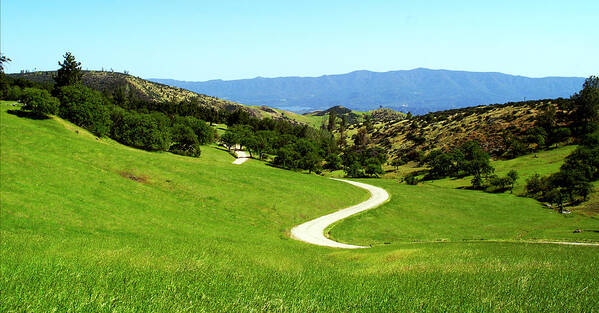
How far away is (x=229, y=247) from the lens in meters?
25.5

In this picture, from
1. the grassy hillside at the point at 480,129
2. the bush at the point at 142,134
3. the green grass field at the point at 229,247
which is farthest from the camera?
the grassy hillside at the point at 480,129

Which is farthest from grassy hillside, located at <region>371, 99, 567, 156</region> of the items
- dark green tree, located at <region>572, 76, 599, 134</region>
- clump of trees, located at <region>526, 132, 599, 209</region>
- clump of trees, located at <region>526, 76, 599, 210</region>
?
clump of trees, located at <region>526, 132, 599, 209</region>

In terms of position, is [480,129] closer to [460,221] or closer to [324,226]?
[460,221]

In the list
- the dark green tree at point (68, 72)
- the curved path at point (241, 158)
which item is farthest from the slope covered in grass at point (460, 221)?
the dark green tree at point (68, 72)

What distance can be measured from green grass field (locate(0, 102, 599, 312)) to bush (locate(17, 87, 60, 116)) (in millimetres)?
5618

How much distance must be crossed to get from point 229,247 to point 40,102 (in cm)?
8326

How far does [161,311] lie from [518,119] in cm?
19225

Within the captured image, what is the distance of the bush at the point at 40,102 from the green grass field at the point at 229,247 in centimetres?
562

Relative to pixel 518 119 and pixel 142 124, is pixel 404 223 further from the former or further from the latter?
pixel 518 119

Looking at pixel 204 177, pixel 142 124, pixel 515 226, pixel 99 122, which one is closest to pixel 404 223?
pixel 515 226

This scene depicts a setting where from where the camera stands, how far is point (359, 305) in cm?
582

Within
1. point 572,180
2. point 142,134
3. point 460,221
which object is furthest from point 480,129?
point 142,134

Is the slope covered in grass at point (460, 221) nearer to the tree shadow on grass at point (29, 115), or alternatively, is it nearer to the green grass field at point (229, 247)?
the green grass field at point (229, 247)

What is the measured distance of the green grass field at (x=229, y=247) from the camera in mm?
5957
